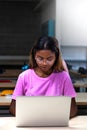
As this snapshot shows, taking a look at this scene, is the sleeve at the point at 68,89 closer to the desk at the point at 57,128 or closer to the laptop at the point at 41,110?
the desk at the point at 57,128

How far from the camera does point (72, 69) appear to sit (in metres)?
5.16

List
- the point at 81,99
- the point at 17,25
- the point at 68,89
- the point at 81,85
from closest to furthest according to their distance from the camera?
the point at 68,89
the point at 81,99
the point at 81,85
the point at 17,25

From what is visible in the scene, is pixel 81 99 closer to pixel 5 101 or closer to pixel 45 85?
pixel 5 101

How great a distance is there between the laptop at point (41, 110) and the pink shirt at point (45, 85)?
0.37 meters

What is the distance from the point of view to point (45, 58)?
2.03 metres

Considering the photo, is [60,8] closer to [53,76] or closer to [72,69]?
[72,69]

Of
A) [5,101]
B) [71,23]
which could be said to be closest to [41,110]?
[5,101]

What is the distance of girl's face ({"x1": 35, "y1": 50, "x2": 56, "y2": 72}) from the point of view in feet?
6.64

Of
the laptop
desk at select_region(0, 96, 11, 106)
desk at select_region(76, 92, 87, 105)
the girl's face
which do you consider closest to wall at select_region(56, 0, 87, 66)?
desk at select_region(76, 92, 87, 105)

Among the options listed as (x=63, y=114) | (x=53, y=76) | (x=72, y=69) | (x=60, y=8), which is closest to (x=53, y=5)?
(x=60, y=8)

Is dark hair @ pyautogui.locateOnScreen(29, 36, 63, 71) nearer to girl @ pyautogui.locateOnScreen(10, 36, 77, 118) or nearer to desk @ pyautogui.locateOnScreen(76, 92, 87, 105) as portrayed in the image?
girl @ pyautogui.locateOnScreen(10, 36, 77, 118)

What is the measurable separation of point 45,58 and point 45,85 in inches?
9.0

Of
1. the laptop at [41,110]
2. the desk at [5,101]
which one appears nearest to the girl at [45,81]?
the laptop at [41,110]

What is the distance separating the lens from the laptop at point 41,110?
1691 millimetres
